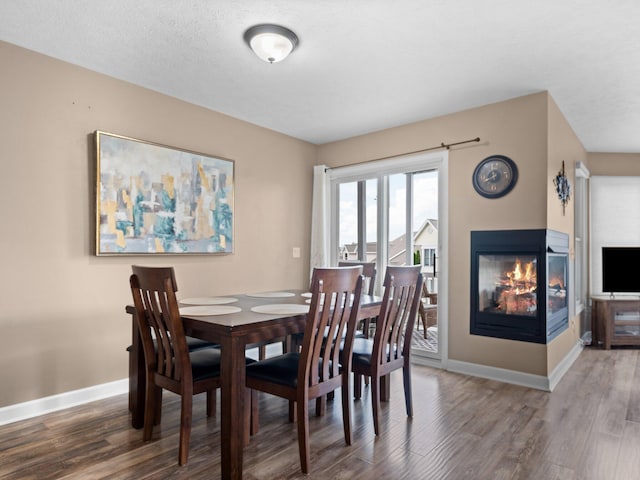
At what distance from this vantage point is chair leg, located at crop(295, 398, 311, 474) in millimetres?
2039

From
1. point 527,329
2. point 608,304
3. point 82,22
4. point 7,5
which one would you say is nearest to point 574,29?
point 527,329

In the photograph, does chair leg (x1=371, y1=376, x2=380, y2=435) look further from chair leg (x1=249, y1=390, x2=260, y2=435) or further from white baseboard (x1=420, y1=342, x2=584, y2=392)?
white baseboard (x1=420, y1=342, x2=584, y2=392)

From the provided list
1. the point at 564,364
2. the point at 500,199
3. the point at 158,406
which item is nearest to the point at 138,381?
the point at 158,406

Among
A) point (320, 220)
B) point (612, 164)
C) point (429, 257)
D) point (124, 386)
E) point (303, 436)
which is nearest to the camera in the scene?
Answer: point (303, 436)

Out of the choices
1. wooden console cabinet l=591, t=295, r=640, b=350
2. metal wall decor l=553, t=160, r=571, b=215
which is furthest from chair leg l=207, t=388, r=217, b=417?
wooden console cabinet l=591, t=295, r=640, b=350

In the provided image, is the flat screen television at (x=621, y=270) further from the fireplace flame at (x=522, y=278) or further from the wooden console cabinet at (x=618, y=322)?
the fireplace flame at (x=522, y=278)

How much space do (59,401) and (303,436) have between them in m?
1.98

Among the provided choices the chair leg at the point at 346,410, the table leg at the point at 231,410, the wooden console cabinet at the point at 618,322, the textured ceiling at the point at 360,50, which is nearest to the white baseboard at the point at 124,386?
the wooden console cabinet at the point at 618,322

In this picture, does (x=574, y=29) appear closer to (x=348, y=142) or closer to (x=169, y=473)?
(x=348, y=142)

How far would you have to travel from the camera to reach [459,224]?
3.87 metres

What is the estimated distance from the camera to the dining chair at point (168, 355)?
2.07m

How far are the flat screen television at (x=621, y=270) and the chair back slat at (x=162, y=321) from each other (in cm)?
535

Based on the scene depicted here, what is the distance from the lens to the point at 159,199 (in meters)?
3.44

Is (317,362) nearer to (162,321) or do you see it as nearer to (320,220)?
(162,321)
